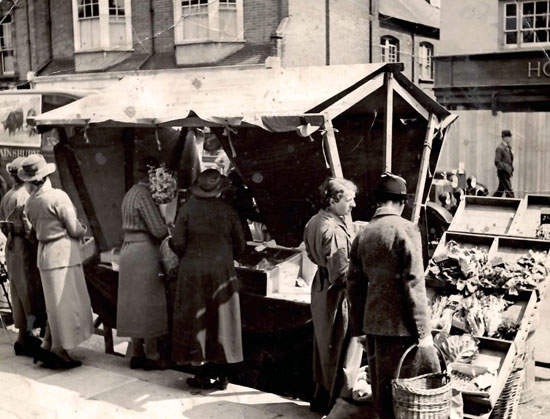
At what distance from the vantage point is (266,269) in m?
6.40

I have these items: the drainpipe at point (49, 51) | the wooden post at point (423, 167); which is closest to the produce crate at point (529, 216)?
the wooden post at point (423, 167)

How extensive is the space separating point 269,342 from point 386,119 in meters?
2.52

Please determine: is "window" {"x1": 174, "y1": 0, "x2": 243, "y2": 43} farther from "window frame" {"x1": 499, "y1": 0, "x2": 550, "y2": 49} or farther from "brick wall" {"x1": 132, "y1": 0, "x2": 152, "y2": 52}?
"window frame" {"x1": 499, "y1": 0, "x2": 550, "y2": 49}

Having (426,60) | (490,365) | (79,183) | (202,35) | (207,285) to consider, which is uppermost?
(202,35)

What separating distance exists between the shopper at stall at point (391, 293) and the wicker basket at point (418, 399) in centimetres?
21

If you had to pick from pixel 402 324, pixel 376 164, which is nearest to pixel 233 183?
pixel 376 164

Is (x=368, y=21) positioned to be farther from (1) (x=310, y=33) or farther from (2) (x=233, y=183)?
(2) (x=233, y=183)

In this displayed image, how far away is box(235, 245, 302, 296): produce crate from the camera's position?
6281mm

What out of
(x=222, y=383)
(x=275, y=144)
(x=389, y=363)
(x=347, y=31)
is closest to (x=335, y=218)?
(x=389, y=363)

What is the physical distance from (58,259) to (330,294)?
2.77 metres

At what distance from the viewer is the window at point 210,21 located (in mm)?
14484

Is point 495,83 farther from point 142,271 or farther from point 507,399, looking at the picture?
point 507,399

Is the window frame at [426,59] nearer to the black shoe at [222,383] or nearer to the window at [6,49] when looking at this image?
the window at [6,49]

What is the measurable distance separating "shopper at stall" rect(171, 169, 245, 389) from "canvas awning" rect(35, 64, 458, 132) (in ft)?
2.55
